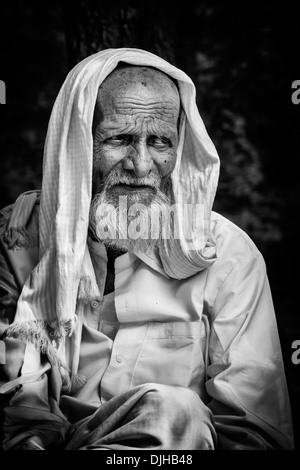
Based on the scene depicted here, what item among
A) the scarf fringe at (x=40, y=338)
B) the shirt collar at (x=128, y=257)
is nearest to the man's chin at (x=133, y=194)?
the shirt collar at (x=128, y=257)

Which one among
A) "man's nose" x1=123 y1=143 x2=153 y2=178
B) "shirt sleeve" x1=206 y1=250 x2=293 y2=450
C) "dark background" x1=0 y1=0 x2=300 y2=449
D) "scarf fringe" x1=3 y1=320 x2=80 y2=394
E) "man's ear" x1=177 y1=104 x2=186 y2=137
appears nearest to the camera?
"shirt sleeve" x1=206 y1=250 x2=293 y2=450

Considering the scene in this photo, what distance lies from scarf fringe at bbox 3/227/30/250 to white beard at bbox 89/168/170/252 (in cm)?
34

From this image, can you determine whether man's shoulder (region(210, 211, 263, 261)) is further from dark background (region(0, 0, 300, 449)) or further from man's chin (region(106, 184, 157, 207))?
dark background (region(0, 0, 300, 449))

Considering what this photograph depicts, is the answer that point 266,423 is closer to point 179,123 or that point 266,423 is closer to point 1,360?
point 1,360

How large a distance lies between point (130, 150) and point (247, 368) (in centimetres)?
111

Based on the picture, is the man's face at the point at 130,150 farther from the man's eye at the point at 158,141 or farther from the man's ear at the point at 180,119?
the man's ear at the point at 180,119

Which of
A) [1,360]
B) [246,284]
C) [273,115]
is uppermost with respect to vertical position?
[273,115]

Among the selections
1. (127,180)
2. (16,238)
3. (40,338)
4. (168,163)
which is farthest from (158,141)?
(40,338)

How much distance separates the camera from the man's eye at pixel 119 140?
4133 mm

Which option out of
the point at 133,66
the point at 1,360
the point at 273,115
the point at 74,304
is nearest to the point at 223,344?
the point at 74,304

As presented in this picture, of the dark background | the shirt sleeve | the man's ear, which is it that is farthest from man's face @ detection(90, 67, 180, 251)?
the dark background

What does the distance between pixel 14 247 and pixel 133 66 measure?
3.28ft

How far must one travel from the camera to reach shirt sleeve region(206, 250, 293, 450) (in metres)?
3.79

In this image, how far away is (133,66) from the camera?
4.18 meters
